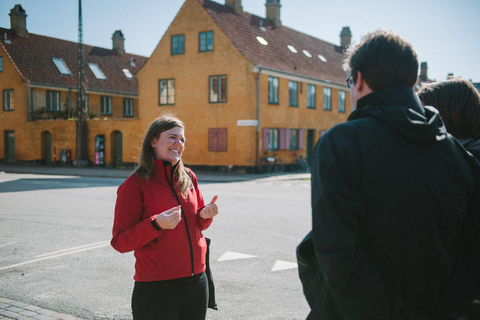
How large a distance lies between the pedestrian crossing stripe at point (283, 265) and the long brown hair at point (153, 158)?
3252 mm

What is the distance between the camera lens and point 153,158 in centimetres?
308

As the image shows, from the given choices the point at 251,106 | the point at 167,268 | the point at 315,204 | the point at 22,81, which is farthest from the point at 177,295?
the point at 22,81

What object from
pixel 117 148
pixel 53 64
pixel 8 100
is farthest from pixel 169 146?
pixel 53 64

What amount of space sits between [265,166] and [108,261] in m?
19.3

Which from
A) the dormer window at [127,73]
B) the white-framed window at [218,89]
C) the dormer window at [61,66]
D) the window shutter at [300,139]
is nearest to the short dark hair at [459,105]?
the white-framed window at [218,89]

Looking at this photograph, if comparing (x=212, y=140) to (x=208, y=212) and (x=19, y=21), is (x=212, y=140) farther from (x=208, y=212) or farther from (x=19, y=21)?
(x=208, y=212)

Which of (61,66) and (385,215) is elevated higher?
(61,66)

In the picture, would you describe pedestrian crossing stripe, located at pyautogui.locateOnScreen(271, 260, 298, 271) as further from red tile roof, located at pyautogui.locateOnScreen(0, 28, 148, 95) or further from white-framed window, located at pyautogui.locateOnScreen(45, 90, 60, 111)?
white-framed window, located at pyautogui.locateOnScreen(45, 90, 60, 111)

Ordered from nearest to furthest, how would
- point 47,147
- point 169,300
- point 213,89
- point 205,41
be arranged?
point 169,300, point 213,89, point 205,41, point 47,147

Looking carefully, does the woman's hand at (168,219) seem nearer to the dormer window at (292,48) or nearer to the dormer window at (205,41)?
the dormer window at (205,41)

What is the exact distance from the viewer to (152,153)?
3080mm

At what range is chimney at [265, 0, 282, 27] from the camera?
31.9 metres

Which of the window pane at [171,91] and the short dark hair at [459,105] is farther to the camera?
the window pane at [171,91]

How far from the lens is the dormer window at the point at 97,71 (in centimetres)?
3806
